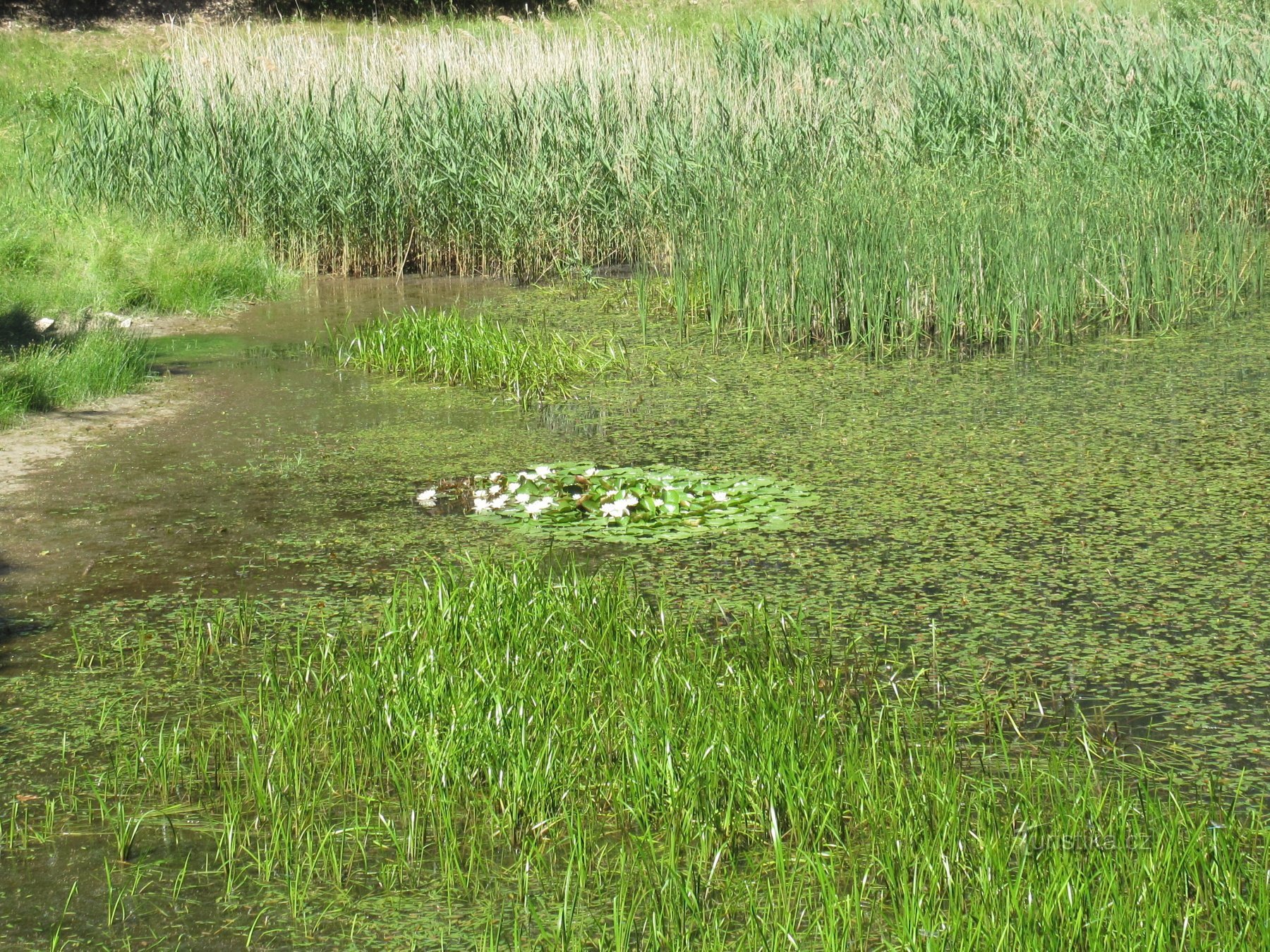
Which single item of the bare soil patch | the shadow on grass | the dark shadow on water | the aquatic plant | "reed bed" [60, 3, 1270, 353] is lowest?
the bare soil patch

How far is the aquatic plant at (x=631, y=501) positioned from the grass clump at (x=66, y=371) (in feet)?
8.40

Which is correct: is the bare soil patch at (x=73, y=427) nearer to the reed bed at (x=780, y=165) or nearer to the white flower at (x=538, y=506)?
the white flower at (x=538, y=506)

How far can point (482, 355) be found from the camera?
7.43 m

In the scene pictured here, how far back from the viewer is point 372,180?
10180 mm

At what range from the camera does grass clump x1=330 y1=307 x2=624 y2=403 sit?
729cm

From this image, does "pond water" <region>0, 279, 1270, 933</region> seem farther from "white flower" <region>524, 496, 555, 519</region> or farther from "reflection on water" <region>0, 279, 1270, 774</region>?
"white flower" <region>524, 496, 555, 519</region>

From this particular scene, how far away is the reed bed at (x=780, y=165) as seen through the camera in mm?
7469

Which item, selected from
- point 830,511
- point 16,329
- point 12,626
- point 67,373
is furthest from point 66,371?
point 830,511

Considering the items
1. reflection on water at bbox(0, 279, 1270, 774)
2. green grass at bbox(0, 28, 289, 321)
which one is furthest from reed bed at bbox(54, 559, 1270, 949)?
green grass at bbox(0, 28, 289, 321)

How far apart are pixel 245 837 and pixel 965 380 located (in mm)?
4600

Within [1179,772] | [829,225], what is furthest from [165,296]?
[1179,772]

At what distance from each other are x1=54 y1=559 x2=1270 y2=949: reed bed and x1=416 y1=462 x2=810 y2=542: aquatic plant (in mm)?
1015

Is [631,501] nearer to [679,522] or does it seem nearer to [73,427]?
[679,522]

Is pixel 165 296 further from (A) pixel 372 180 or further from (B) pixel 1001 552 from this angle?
(B) pixel 1001 552
